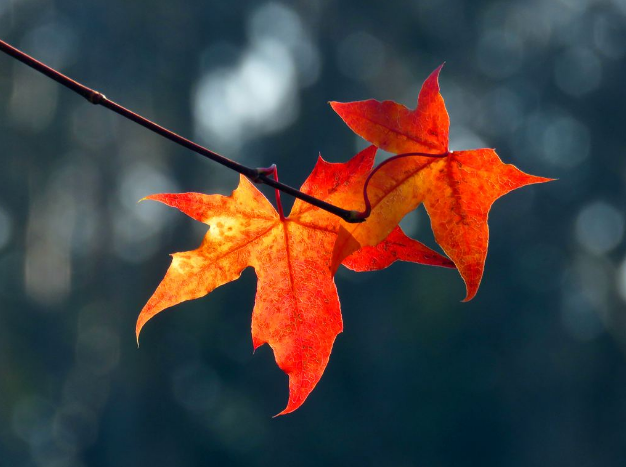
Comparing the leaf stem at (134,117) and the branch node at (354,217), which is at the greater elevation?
the leaf stem at (134,117)

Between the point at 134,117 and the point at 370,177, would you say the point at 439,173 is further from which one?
the point at 134,117

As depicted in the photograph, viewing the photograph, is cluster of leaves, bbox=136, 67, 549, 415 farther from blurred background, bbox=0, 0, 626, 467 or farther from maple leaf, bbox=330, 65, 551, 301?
blurred background, bbox=0, 0, 626, 467

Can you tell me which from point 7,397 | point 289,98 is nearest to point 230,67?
point 289,98

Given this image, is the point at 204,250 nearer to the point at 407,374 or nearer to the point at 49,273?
the point at 407,374

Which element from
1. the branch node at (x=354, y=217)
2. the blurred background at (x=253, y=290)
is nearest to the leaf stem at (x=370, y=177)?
the branch node at (x=354, y=217)

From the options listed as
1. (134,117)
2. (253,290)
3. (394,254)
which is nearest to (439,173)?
(394,254)

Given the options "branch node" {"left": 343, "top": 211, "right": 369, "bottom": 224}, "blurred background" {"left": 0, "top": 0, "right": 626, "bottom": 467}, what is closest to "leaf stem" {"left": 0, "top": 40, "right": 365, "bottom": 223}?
"branch node" {"left": 343, "top": 211, "right": 369, "bottom": 224}

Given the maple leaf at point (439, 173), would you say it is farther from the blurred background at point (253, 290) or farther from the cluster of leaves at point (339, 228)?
the blurred background at point (253, 290)
